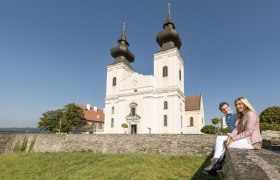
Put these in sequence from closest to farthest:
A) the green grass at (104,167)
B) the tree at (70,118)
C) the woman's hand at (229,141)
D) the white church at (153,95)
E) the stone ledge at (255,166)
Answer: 1. the stone ledge at (255,166)
2. the woman's hand at (229,141)
3. the green grass at (104,167)
4. the white church at (153,95)
5. the tree at (70,118)

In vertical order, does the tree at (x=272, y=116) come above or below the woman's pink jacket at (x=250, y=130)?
above

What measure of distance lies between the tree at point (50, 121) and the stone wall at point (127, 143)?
25.3 feet

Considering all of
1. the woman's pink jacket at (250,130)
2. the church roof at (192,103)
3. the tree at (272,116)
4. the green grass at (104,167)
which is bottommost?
the green grass at (104,167)

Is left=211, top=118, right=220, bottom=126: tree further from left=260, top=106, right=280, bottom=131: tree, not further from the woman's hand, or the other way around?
the woman's hand

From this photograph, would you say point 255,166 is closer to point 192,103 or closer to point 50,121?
point 50,121

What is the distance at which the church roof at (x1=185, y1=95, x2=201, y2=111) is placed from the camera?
1415 inches

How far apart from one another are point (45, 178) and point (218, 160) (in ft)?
45.2

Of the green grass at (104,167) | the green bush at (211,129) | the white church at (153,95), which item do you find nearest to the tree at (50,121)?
the white church at (153,95)

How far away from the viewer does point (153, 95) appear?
2772cm

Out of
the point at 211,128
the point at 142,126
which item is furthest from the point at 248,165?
the point at 142,126

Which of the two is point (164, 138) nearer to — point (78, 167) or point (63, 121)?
point (78, 167)

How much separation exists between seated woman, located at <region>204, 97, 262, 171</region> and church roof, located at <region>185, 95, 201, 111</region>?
108 feet

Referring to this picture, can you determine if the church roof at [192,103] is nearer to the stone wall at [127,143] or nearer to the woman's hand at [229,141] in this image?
the stone wall at [127,143]

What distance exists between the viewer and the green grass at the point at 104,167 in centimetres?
1047
